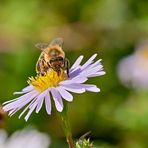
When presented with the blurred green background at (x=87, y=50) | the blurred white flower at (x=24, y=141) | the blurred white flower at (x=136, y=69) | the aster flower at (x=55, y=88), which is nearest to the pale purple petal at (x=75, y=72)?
the aster flower at (x=55, y=88)

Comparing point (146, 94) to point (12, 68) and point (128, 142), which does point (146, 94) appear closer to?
point (128, 142)

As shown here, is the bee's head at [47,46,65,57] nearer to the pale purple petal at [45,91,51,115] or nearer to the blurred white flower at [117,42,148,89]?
the pale purple petal at [45,91,51,115]

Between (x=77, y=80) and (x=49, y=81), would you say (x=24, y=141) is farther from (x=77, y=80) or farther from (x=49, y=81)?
(x=77, y=80)

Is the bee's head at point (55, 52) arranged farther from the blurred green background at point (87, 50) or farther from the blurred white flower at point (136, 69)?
the blurred white flower at point (136, 69)

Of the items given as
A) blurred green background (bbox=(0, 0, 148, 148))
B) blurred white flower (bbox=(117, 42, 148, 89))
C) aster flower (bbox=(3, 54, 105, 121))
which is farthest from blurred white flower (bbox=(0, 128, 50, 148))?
blurred white flower (bbox=(117, 42, 148, 89))

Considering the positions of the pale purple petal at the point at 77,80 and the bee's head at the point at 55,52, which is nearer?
the pale purple petal at the point at 77,80

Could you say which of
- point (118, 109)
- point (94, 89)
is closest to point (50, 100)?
point (94, 89)
